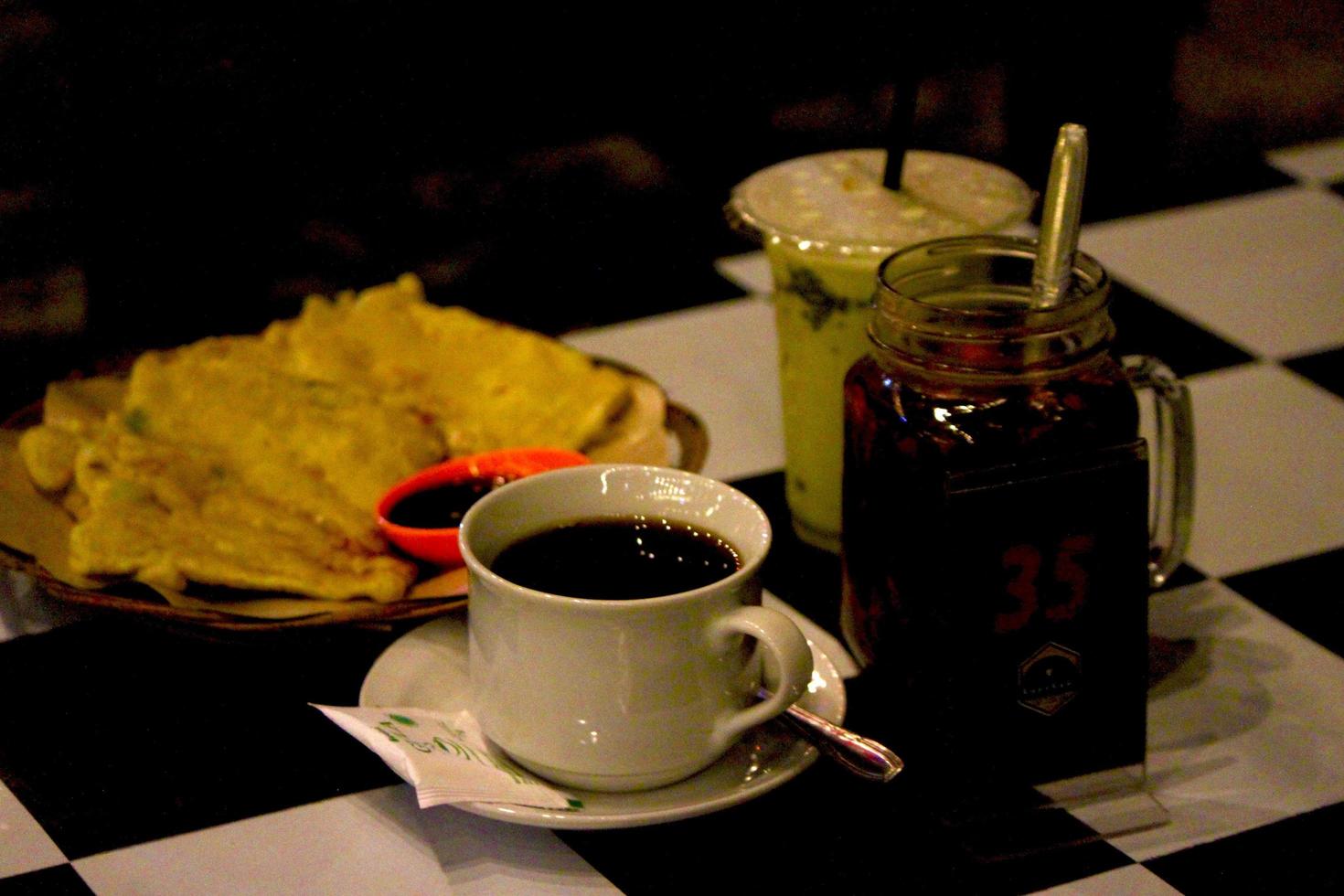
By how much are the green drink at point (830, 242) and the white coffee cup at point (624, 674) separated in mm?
327

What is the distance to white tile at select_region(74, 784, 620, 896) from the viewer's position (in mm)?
919

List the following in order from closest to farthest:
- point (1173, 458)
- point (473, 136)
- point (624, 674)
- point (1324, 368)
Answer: point (624, 674) → point (1173, 458) → point (1324, 368) → point (473, 136)

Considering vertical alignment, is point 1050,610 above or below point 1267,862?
above

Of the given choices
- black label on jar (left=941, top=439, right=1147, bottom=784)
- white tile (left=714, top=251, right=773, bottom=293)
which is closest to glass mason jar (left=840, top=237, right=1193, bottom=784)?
black label on jar (left=941, top=439, right=1147, bottom=784)

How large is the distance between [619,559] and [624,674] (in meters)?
0.12

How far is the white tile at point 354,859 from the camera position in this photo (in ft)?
3.01

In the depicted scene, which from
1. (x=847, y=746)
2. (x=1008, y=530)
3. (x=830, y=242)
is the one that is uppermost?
(x=830, y=242)

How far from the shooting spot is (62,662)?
1141 mm

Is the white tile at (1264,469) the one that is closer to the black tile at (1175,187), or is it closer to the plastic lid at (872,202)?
the plastic lid at (872,202)

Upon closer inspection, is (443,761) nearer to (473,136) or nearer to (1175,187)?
(473,136)

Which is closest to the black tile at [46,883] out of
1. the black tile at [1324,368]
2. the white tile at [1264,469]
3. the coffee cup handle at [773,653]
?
the coffee cup handle at [773,653]

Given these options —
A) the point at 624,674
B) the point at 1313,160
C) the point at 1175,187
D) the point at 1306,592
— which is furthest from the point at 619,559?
the point at 1313,160

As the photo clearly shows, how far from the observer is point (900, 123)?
3.82 ft

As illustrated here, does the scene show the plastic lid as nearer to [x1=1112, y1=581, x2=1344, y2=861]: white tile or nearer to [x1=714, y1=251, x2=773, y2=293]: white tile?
[x1=1112, y1=581, x2=1344, y2=861]: white tile
